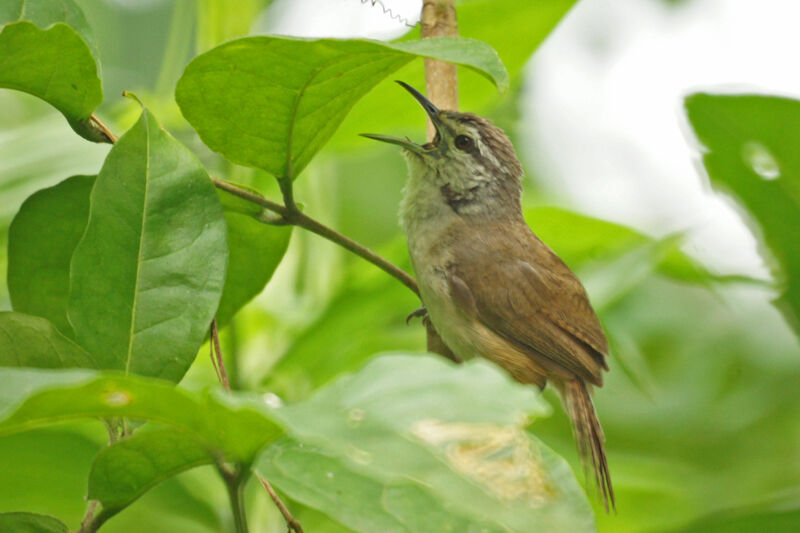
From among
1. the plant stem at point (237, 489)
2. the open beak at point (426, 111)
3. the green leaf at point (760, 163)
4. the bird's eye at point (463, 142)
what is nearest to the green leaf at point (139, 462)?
the plant stem at point (237, 489)

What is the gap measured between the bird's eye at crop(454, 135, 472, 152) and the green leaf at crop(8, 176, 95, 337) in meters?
1.96

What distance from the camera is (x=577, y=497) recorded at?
1.37 m

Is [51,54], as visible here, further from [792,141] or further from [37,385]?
[792,141]

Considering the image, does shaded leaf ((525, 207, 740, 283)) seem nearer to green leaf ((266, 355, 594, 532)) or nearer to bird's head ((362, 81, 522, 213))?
bird's head ((362, 81, 522, 213))

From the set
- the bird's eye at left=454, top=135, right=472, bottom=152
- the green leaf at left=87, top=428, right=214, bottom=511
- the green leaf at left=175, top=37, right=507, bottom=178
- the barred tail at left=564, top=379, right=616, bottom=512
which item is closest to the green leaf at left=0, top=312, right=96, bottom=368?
the green leaf at left=87, top=428, right=214, bottom=511

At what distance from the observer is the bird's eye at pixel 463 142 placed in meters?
3.76

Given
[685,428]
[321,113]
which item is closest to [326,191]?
[321,113]

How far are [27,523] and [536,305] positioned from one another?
7.47 feet

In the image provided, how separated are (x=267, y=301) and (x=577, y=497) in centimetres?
190

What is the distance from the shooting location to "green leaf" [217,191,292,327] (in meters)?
2.20

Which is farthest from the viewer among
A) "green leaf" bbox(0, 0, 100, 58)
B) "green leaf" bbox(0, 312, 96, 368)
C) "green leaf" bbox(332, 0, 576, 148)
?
"green leaf" bbox(332, 0, 576, 148)

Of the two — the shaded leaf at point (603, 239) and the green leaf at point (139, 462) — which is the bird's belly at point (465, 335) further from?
the green leaf at point (139, 462)

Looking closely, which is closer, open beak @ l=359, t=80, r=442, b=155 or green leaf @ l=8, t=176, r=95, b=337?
green leaf @ l=8, t=176, r=95, b=337

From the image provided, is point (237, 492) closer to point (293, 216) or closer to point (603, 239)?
point (293, 216)
